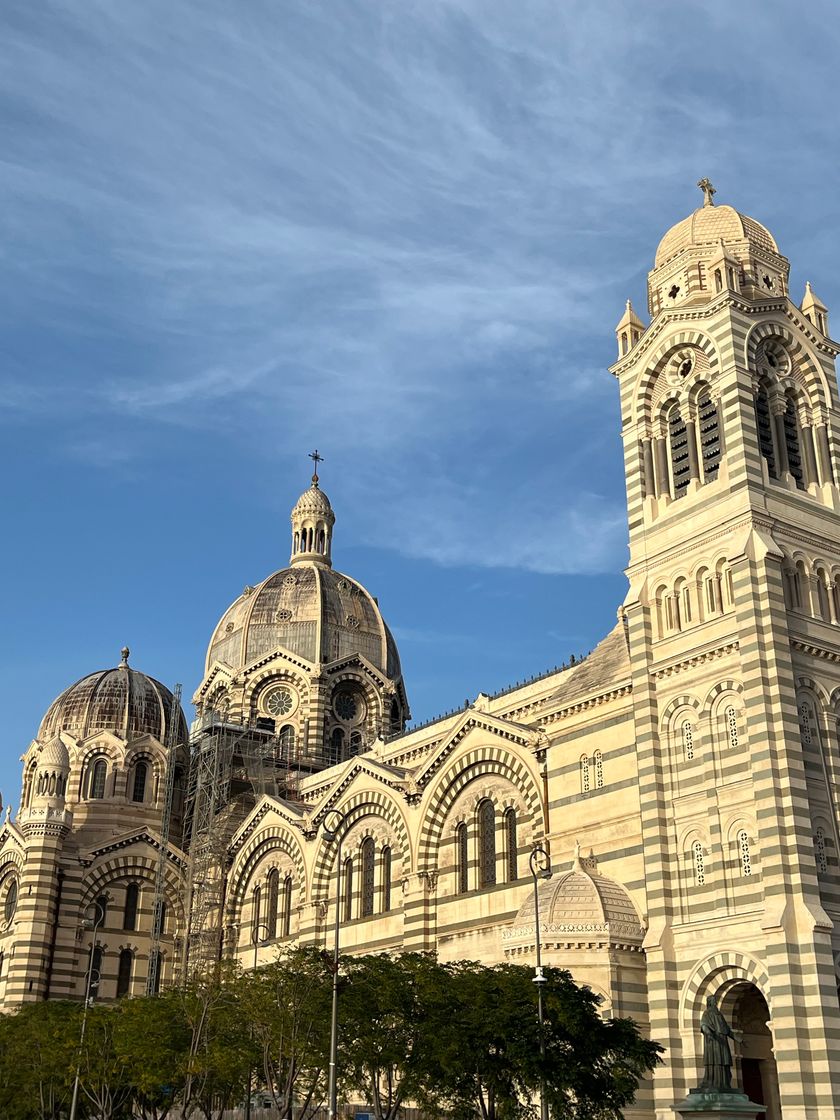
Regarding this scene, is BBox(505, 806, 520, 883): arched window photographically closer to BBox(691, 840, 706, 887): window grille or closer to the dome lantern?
A: BBox(691, 840, 706, 887): window grille

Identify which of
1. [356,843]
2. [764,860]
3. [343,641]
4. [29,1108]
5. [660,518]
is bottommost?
[29,1108]

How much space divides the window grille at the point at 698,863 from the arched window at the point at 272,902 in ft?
93.9

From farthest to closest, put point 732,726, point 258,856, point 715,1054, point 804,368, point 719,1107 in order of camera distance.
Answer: point 258,856 < point 804,368 < point 732,726 < point 715,1054 < point 719,1107

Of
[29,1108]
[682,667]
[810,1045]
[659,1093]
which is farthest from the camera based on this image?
[29,1108]

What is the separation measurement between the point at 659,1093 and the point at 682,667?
12329 mm

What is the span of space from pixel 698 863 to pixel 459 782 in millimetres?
13994

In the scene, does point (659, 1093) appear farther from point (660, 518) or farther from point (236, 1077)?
point (660, 518)

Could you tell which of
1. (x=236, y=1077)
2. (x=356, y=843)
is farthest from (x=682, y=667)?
(x=356, y=843)

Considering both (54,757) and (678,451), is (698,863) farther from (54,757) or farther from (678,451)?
(54,757)

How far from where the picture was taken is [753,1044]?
37031 mm

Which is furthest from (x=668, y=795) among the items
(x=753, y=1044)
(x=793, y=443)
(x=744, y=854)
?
(x=793, y=443)

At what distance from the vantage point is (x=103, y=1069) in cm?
4112

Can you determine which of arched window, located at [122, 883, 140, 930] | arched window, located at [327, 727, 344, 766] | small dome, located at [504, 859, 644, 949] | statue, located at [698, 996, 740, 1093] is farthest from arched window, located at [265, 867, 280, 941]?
statue, located at [698, 996, 740, 1093]

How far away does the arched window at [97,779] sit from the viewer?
72188mm
